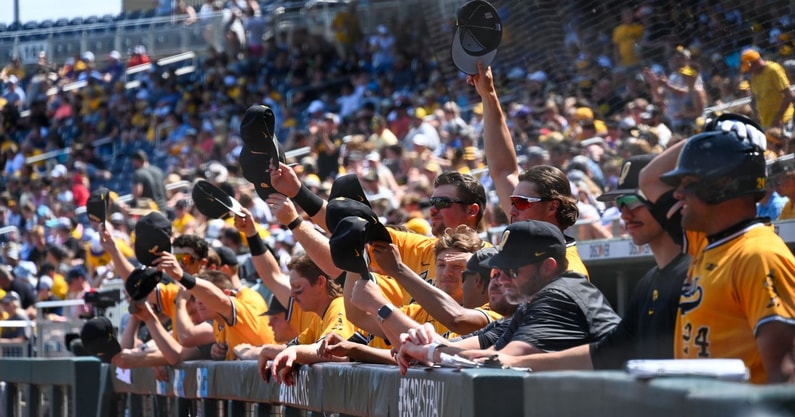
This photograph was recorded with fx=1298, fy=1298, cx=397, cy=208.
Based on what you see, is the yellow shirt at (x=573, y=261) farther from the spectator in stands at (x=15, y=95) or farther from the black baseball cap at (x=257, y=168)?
the spectator in stands at (x=15, y=95)

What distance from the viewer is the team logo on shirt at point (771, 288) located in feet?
10.7

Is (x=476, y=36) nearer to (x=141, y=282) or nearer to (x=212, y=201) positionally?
(x=212, y=201)

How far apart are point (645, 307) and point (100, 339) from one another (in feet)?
17.5

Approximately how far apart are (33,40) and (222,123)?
1225 centimetres

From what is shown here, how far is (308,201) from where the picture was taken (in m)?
6.32

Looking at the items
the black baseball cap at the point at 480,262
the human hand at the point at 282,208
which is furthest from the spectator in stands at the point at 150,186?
the black baseball cap at the point at 480,262

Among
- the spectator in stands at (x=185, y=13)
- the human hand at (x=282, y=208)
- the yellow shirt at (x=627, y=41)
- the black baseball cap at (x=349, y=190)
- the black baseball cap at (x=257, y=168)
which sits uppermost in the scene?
the spectator in stands at (x=185, y=13)

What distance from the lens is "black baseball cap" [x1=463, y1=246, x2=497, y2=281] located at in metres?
5.01

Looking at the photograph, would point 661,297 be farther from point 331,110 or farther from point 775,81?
point 331,110

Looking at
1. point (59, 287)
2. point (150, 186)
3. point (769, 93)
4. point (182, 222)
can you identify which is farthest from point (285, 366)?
point (150, 186)

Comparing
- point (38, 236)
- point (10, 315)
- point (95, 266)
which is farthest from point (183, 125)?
point (10, 315)

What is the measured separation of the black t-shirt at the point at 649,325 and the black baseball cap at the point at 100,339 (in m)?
5.04

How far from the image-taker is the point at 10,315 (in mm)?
13266

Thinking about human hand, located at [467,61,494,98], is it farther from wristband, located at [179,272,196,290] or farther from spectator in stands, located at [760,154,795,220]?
wristband, located at [179,272,196,290]
